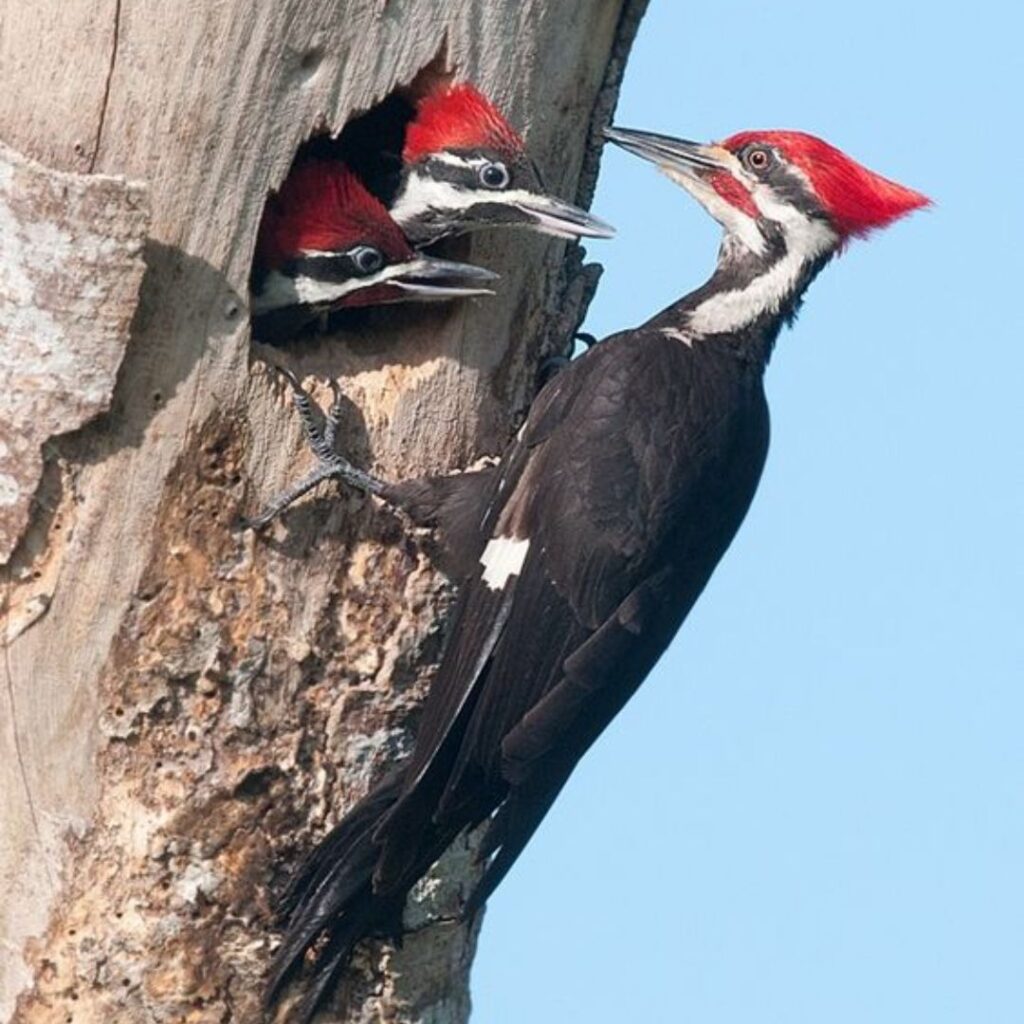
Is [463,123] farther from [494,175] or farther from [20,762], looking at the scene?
[20,762]

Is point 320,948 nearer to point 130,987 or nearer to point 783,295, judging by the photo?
point 130,987

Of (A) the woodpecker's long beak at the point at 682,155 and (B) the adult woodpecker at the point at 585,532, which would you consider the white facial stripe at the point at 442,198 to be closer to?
(B) the adult woodpecker at the point at 585,532

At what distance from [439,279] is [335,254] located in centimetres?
21

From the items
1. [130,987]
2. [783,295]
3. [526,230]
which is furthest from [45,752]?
[783,295]

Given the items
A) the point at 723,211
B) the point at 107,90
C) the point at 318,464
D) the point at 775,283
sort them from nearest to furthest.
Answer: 1. the point at 107,90
2. the point at 318,464
3. the point at 775,283
4. the point at 723,211

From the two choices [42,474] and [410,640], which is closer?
[42,474]

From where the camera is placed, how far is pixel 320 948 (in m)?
3.11

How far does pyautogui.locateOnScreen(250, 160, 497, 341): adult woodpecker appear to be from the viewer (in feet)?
11.1

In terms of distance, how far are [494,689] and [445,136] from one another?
39.2 inches

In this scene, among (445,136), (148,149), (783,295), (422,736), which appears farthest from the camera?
(783,295)

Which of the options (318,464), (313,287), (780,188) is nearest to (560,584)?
(318,464)

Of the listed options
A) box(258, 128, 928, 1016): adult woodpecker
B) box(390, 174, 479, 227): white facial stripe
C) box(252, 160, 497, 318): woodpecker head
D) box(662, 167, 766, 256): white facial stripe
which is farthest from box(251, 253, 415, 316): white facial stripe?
box(662, 167, 766, 256): white facial stripe

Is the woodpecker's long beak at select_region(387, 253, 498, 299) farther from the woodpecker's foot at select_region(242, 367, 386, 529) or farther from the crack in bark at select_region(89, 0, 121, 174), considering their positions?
the crack in bark at select_region(89, 0, 121, 174)

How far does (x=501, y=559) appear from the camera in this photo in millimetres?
3303
